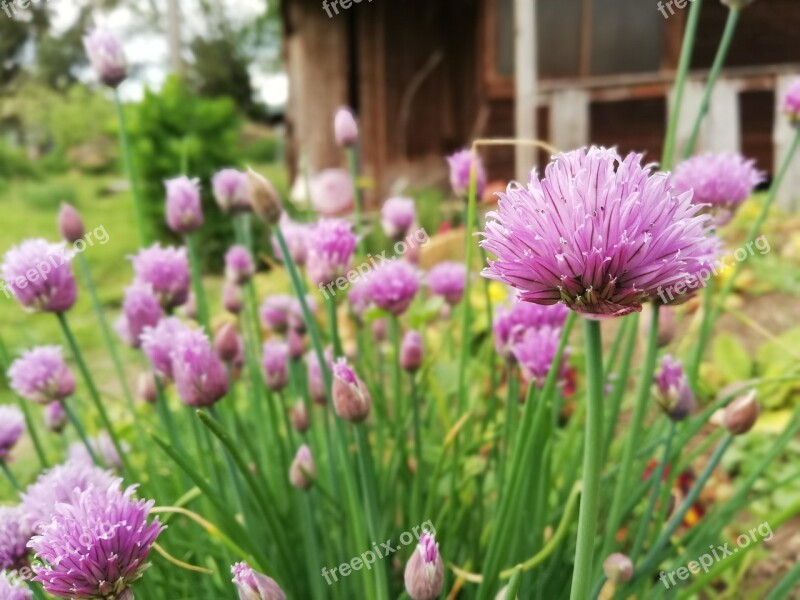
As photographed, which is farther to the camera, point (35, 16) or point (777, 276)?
point (35, 16)

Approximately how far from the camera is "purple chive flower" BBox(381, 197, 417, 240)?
1.52 m

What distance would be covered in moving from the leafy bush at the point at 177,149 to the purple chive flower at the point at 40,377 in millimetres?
4258

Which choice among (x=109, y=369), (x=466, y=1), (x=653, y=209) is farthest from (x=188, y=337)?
(x=466, y=1)

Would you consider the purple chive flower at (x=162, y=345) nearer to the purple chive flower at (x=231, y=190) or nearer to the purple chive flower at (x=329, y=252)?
the purple chive flower at (x=329, y=252)

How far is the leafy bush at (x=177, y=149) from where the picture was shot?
17.7 feet

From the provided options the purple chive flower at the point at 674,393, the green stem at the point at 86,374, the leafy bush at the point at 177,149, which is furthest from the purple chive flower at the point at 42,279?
the leafy bush at the point at 177,149

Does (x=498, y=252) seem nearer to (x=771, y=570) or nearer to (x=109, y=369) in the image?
(x=771, y=570)

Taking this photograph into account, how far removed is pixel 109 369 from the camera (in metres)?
3.98

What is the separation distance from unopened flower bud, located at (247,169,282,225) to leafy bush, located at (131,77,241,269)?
4.44 meters

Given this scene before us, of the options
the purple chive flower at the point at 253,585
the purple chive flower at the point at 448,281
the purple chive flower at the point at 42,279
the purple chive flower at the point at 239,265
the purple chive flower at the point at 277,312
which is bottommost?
the purple chive flower at the point at 253,585

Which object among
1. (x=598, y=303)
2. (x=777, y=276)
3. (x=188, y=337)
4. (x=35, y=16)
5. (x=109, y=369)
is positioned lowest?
(x=109, y=369)

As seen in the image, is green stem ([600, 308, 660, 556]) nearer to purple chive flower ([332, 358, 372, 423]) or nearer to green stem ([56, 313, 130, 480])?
purple chive flower ([332, 358, 372, 423])

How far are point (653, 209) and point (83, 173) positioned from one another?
15.8 m

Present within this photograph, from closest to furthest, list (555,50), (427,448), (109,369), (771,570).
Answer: (427,448), (771,570), (109,369), (555,50)
